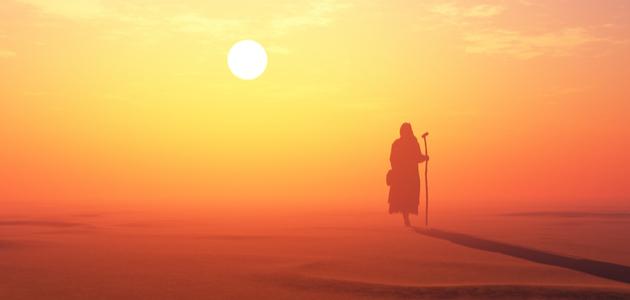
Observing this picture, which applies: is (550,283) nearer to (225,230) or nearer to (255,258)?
(255,258)

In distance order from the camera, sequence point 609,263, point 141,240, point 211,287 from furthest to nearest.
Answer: point 141,240, point 609,263, point 211,287

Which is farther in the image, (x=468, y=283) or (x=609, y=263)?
(x=609, y=263)

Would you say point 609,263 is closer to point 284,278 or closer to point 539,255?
point 539,255

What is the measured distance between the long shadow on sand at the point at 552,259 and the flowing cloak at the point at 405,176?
4721mm

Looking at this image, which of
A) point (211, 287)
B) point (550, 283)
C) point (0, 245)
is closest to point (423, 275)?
point (550, 283)

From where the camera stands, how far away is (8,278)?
8641 millimetres

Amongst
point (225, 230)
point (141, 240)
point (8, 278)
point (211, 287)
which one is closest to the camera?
point (211, 287)

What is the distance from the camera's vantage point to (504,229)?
736 inches

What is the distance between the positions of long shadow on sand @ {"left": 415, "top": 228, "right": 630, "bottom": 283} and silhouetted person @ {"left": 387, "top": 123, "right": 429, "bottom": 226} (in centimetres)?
473

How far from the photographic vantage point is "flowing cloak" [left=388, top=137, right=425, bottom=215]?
794 inches

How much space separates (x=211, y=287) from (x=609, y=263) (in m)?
6.05

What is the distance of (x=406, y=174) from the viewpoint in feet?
66.6

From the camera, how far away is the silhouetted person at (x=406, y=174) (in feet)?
66.1

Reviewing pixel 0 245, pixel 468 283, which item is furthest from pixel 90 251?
pixel 468 283
